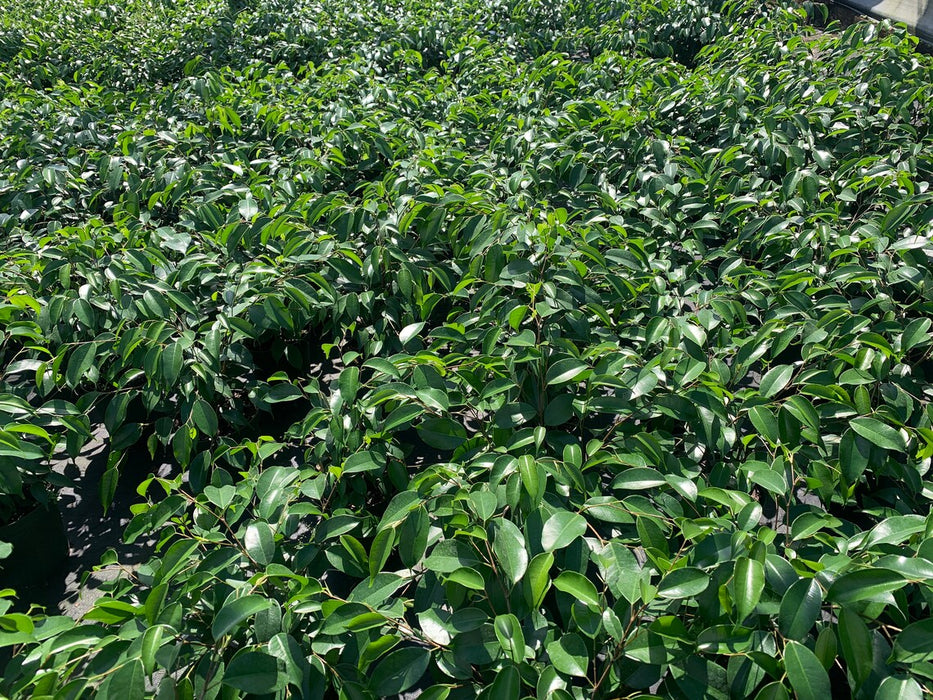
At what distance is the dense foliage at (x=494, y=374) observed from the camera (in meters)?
1.08

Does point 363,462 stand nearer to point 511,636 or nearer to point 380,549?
point 380,549

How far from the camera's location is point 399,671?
1.07 metres

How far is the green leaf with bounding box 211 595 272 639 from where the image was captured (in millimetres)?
1039

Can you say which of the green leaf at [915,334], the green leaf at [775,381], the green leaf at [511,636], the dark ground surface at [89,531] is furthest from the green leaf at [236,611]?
the green leaf at [915,334]

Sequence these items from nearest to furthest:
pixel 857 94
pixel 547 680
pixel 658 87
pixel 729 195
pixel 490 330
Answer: pixel 547 680, pixel 490 330, pixel 729 195, pixel 857 94, pixel 658 87

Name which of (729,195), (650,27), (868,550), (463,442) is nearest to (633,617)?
(868,550)

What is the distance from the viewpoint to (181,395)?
73.7 inches

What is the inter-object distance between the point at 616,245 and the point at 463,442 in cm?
101

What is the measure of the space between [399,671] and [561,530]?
14.5 inches

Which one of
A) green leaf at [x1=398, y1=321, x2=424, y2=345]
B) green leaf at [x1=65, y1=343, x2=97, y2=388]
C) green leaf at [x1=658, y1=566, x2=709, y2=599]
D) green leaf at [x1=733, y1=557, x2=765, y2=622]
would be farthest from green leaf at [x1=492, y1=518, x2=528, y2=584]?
green leaf at [x1=65, y1=343, x2=97, y2=388]

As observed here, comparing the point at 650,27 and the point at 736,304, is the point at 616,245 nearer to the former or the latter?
the point at 736,304

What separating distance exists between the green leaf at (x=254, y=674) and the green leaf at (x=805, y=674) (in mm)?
791

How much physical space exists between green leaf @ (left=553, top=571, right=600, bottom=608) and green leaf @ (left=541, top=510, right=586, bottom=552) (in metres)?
0.05

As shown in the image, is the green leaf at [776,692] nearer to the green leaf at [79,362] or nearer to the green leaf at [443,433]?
the green leaf at [443,433]
